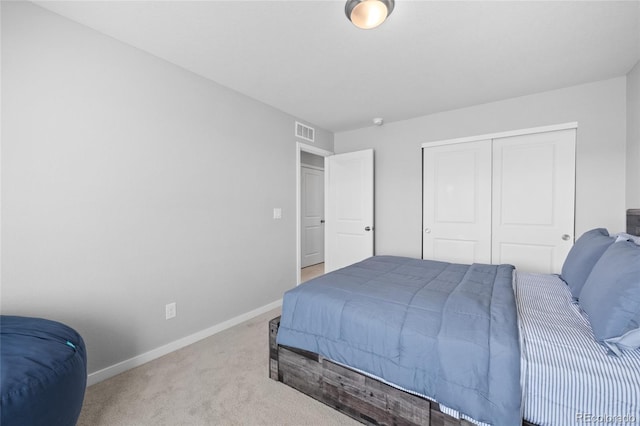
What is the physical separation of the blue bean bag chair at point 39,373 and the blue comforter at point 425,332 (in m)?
1.03

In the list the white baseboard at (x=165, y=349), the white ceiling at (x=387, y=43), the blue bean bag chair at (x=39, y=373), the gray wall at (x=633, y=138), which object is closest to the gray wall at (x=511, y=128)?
the gray wall at (x=633, y=138)

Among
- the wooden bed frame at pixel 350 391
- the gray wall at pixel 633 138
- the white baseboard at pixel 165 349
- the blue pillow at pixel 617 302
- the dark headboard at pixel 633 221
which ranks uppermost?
the gray wall at pixel 633 138

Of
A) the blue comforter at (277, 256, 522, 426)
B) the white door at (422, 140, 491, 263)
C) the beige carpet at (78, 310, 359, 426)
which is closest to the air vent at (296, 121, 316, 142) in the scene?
the white door at (422, 140, 491, 263)

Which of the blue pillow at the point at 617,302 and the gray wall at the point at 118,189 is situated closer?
the blue pillow at the point at 617,302

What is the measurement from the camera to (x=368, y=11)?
1.51 metres

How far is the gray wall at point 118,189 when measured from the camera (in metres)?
1.59

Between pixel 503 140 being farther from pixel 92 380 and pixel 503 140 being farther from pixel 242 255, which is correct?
pixel 92 380

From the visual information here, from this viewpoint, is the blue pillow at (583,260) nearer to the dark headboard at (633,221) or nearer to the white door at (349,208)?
the dark headboard at (633,221)

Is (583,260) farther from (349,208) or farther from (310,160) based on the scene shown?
(310,160)

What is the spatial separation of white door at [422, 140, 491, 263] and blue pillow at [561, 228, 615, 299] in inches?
46.3

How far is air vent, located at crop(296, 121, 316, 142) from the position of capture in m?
3.56

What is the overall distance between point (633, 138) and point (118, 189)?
419 centimetres

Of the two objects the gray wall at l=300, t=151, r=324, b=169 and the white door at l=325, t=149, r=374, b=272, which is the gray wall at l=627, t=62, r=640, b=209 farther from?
the gray wall at l=300, t=151, r=324, b=169

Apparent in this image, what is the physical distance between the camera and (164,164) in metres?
2.22
